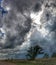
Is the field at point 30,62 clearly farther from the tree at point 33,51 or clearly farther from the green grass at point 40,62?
the tree at point 33,51

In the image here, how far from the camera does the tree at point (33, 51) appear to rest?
1648 centimetres

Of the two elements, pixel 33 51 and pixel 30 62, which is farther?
pixel 33 51

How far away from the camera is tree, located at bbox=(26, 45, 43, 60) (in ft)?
54.1

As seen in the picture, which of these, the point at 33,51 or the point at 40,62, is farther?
the point at 33,51

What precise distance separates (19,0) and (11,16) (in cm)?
132

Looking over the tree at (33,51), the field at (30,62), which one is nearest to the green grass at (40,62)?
the field at (30,62)

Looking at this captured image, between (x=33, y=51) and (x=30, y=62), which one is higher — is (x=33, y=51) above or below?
above

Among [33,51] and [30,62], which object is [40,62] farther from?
[33,51]

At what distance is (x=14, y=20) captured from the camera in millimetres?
16750

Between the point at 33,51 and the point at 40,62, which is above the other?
the point at 33,51

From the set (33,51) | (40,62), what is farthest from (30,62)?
(33,51)

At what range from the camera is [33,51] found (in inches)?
656

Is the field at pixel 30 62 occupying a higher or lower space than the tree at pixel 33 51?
lower

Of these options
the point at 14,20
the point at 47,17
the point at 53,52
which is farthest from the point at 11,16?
the point at 53,52
